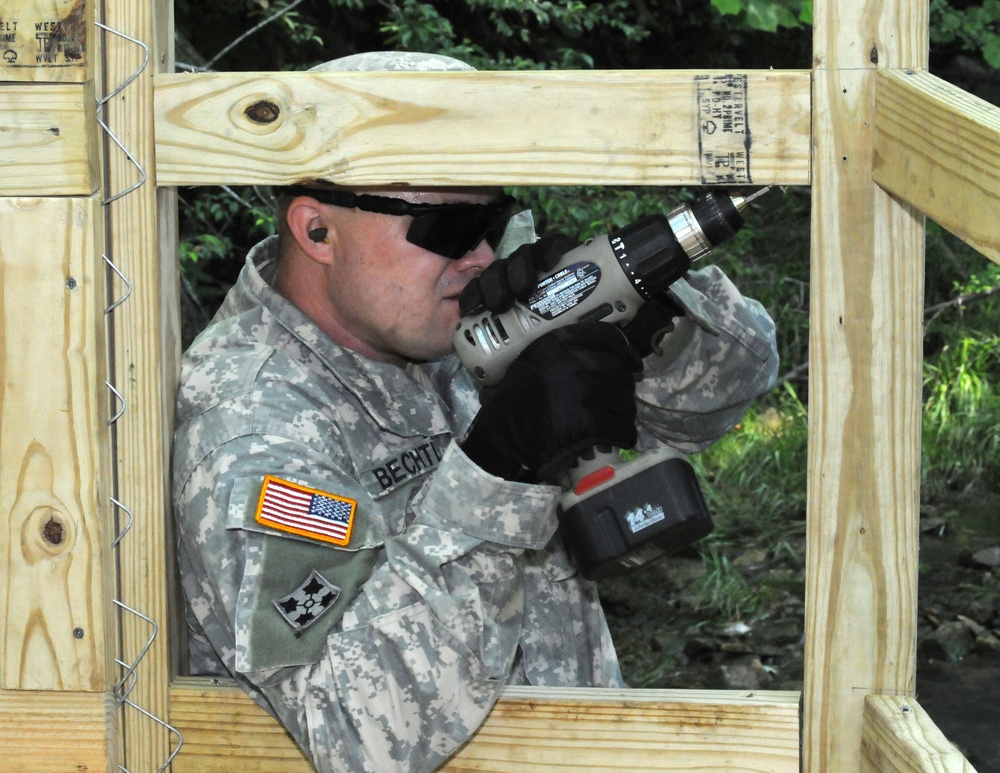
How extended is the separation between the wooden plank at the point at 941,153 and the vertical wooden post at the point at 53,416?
3.24 ft

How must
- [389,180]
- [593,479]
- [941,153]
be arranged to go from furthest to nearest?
1. [593,479]
2. [389,180]
3. [941,153]

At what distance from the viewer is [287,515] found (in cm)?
178

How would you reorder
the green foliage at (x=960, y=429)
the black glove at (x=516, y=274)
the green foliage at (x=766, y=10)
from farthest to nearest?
1. the green foliage at (x=960, y=429)
2. the green foliage at (x=766, y=10)
3. the black glove at (x=516, y=274)

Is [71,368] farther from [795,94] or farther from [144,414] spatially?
[795,94]

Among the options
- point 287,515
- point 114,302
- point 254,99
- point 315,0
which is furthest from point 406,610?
point 315,0

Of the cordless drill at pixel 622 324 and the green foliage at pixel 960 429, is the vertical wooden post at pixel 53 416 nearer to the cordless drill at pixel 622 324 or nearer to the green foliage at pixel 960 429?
the cordless drill at pixel 622 324

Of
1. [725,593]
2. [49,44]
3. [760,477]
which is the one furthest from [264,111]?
[760,477]

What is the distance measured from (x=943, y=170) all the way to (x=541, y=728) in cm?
88

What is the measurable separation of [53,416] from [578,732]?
80 centimetres

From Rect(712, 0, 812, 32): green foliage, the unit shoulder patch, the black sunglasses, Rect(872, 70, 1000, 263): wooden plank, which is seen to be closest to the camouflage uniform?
the unit shoulder patch

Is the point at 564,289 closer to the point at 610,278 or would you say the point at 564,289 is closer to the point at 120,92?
the point at 610,278

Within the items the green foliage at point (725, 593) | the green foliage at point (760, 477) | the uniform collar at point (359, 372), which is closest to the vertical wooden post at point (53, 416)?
the uniform collar at point (359, 372)

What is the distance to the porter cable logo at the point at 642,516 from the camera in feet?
6.15

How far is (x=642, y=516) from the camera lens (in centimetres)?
188
